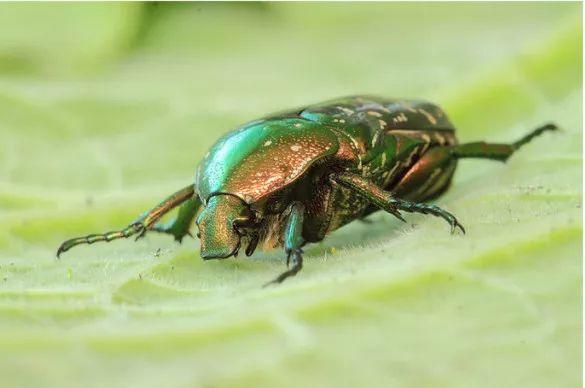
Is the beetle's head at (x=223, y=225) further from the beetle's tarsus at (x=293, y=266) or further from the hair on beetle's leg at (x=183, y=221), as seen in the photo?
the hair on beetle's leg at (x=183, y=221)

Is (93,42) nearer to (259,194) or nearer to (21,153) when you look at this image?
(21,153)

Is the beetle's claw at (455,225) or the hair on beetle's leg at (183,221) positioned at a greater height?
the beetle's claw at (455,225)

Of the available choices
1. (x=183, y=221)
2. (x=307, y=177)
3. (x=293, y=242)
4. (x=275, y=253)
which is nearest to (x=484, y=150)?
(x=307, y=177)

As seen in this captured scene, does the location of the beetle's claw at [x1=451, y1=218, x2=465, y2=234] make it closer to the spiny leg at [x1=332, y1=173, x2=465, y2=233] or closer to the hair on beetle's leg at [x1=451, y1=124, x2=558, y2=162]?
the spiny leg at [x1=332, y1=173, x2=465, y2=233]

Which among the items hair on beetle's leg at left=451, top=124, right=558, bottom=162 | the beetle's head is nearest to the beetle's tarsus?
the beetle's head

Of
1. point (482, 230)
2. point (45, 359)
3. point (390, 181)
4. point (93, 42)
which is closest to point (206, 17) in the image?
point (93, 42)

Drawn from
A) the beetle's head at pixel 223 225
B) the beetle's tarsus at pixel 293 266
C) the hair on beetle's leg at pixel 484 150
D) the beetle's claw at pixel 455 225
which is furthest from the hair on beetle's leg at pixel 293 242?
the hair on beetle's leg at pixel 484 150

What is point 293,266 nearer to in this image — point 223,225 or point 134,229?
point 223,225
